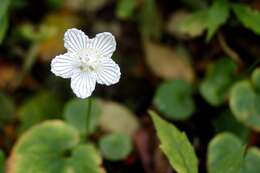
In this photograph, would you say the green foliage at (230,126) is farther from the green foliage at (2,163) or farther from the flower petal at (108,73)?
the green foliage at (2,163)

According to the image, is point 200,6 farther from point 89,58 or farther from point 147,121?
point 89,58

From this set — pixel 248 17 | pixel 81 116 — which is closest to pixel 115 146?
pixel 81 116

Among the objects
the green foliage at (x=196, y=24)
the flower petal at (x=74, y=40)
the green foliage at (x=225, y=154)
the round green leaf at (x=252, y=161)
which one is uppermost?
the flower petal at (x=74, y=40)

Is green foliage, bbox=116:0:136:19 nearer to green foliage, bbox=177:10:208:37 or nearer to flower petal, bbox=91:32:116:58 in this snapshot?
green foliage, bbox=177:10:208:37

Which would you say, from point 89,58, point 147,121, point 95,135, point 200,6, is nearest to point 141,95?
point 147,121

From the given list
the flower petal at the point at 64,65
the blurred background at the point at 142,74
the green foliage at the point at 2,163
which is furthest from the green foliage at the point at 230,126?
the green foliage at the point at 2,163

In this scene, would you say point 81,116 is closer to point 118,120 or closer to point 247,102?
point 118,120

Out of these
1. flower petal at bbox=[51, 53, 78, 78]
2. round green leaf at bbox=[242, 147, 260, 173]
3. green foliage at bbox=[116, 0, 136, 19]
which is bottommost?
round green leaf at bbox=[242, 147, 260, 173]

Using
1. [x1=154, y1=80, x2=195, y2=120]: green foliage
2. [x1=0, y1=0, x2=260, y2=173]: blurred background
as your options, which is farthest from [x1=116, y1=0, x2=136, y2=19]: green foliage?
[x1=154, y1=80, x2=195, y2=120]: green foliage
